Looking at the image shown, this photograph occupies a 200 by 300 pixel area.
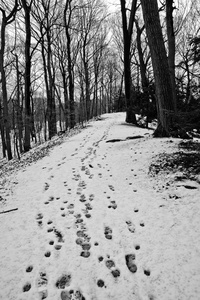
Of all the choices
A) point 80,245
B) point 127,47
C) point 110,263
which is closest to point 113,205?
point 80,245

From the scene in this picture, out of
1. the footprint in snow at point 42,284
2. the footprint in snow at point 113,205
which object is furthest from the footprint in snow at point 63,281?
the footprint in snow at point 113,205

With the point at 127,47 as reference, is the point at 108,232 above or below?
below

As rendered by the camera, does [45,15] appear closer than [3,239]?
No

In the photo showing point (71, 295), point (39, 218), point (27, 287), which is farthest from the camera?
point (39, 218)

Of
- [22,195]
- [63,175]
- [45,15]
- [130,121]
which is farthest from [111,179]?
[45,15]

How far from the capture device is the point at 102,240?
2.53m

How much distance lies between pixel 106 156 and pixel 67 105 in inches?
401

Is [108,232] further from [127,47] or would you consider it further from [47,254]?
[127,47]

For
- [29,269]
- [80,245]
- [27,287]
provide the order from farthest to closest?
[80,245] < [29,269] < [27,287]

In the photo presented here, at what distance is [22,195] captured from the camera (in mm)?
4000

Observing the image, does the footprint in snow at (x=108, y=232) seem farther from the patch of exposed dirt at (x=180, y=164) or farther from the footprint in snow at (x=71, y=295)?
the patch of exposed dirt at (x=180, y=164)

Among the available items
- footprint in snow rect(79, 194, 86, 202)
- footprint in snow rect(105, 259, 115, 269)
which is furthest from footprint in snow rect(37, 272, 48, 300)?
footprint in snow rect(79, 194, 86, 202)

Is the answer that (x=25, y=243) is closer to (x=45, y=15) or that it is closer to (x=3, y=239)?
(x=3, y=239)

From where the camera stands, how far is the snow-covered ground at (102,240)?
1882 mm
